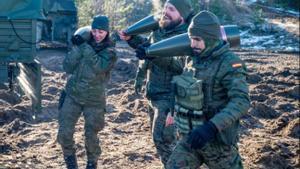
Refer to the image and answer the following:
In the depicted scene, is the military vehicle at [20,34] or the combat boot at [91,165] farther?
the military vehicle at [20,34]

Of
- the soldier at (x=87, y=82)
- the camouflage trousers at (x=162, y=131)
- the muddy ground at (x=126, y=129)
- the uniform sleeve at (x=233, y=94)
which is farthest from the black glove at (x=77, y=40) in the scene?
the uniform sleeve at (x=233, y=94)

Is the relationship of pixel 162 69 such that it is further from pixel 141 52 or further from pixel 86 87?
pixel 86 87

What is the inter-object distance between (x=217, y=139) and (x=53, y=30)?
1064 centimetres

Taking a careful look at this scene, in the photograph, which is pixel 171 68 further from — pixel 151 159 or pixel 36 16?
pixel 36 16

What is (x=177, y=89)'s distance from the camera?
4168 mm

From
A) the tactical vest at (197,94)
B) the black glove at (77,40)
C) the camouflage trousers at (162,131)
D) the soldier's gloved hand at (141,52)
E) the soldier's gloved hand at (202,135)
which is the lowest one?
the camouflage trousers at (162,131)

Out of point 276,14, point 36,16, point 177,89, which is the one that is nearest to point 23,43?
point 36,16

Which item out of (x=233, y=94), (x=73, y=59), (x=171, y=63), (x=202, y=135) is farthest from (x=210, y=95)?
(x=73, y=59)

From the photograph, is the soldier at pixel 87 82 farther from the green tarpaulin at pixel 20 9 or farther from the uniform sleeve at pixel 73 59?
the green tarpaulin at pixel 20 9

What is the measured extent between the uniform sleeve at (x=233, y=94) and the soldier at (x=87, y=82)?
161 cm

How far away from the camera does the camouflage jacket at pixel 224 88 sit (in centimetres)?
383

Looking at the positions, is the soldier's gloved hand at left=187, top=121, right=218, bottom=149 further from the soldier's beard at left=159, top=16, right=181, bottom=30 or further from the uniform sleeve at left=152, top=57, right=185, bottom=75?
the soldier's beard at left=159, top=16, right=181, bottom=30

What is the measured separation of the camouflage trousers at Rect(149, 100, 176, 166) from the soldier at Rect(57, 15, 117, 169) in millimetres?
551

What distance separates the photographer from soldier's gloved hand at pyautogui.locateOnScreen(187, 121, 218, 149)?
3.75 meters
